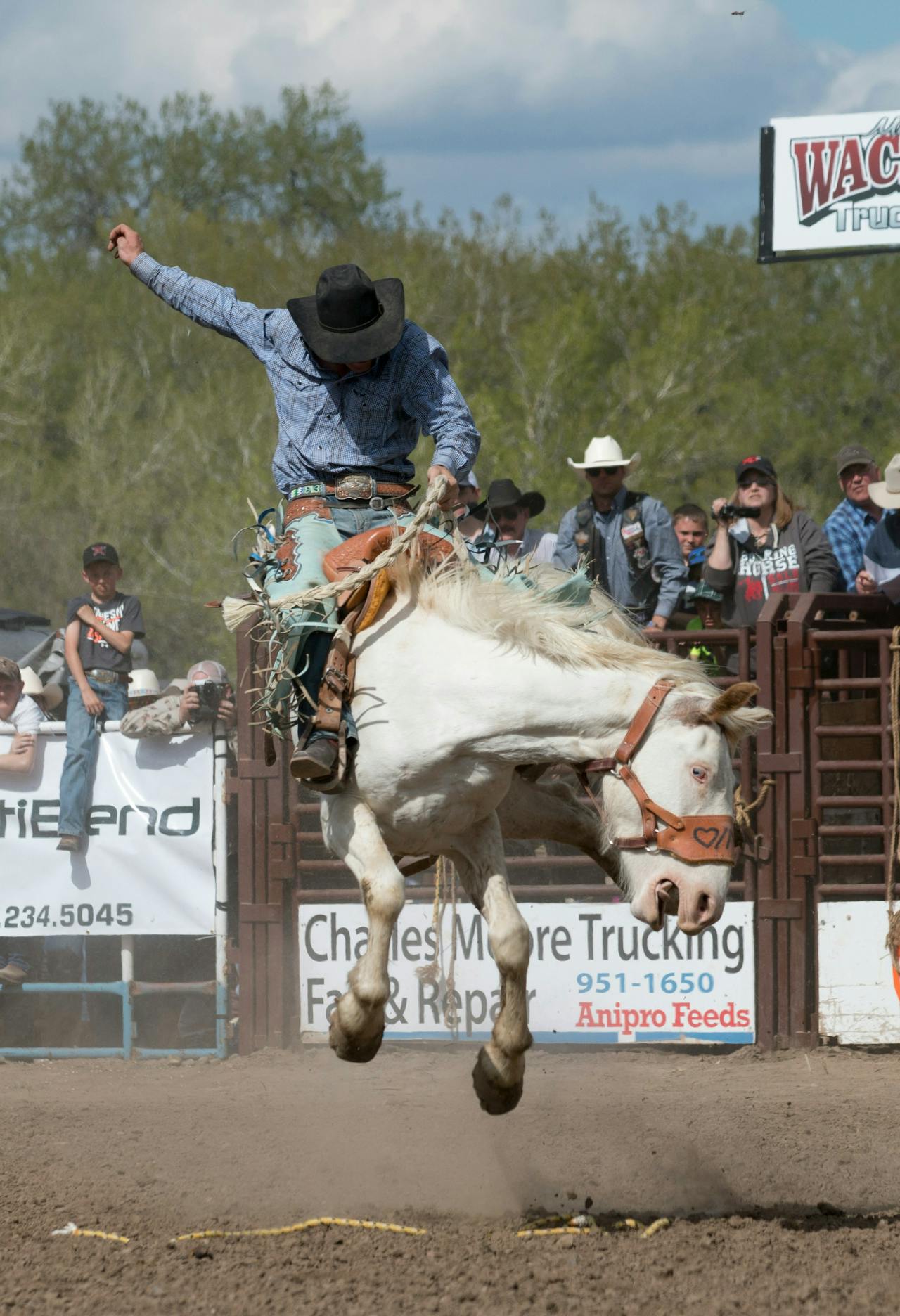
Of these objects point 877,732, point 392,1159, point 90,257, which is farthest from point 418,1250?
point 90,257

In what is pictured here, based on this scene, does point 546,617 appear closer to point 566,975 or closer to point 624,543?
point 624,543

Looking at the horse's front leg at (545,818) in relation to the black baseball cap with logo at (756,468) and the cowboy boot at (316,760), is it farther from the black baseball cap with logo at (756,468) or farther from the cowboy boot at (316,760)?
the black baseball cap with logo at (756,468)

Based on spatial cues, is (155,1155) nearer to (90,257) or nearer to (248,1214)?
(248,1214)

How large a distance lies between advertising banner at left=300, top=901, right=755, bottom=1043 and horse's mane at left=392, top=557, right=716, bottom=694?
3.56 metres

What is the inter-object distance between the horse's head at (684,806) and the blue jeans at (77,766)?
486 centimetres

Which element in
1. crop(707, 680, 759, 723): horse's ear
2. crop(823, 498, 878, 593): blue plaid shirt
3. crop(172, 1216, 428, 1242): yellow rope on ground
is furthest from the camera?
crop(823, 498, 878, 593): blue plaid shirt

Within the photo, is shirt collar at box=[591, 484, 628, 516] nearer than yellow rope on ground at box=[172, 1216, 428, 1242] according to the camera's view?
No

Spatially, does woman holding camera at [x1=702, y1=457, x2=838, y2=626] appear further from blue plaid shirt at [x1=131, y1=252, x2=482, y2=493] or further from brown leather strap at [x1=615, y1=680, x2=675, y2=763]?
brown leather strap at [x1=615, y1=680, x2=675, y2=763]

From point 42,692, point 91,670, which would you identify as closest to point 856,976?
point 91,670

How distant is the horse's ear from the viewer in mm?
4762

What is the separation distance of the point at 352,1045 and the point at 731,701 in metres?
1.69

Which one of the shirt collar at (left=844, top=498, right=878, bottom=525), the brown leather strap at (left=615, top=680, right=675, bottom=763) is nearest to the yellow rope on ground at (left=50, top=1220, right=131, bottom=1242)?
the brown leather strap at (left=615, top=680, right=675, bottom=763)

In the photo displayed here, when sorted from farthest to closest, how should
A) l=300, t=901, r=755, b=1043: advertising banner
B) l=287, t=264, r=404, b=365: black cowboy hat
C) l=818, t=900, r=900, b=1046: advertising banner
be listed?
l=300, t=901, r=755, b=1043: advertising banner < l=818, t=900, r=900, b=1046: advertising banner < l=287, t=264, r=404, b=365: black cowboy hat

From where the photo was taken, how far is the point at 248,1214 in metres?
5.51
